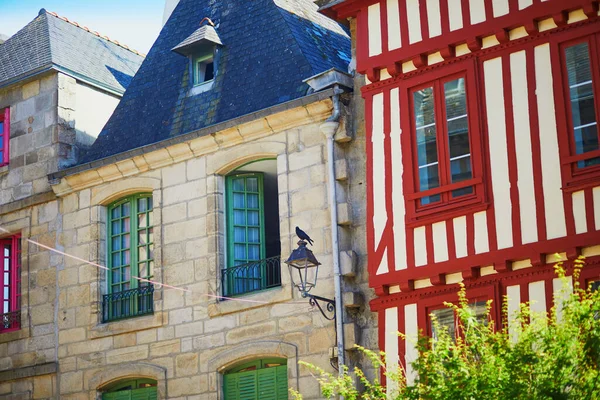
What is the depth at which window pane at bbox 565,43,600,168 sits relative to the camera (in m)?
10.9

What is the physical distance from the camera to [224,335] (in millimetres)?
13477

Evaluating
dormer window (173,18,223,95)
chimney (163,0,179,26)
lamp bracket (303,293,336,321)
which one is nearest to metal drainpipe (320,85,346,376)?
lamp bracket (303,293,336,321)

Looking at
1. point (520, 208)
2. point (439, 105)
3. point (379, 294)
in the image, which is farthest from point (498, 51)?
point (379, 294)

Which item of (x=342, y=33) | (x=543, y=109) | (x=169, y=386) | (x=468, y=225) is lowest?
(x=169, y=386)

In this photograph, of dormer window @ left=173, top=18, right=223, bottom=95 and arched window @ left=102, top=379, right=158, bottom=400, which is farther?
dormer window @ left=173, top=18, right=223, bottom=95

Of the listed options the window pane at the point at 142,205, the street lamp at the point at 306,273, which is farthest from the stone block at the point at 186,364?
the window pane at the point at 142,205

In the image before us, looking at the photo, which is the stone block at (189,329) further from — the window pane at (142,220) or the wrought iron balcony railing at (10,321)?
the wrought iron balcony railing at (10,321)

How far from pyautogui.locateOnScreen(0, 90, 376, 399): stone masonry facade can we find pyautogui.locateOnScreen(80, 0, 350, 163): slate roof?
1.68 feet

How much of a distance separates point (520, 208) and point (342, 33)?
5631 mm

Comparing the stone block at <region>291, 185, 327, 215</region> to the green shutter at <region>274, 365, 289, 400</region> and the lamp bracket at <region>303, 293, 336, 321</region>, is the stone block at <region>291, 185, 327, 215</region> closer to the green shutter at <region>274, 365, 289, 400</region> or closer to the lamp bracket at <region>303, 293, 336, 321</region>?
the lamp bracket at <region>303, 293, 336, 321</region>

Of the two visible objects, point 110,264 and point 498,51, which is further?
point 110,264

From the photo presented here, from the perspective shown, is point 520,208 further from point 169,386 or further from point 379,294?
point 169,386

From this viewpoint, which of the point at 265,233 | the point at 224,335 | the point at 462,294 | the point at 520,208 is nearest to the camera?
the point at 462,294

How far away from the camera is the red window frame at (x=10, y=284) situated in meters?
15.7
